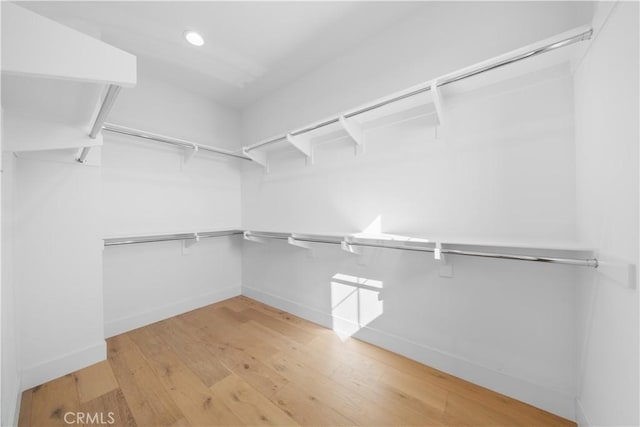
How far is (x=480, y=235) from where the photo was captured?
137 centimetres

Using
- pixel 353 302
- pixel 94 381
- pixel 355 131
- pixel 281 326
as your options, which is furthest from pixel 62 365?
pixel 355 131

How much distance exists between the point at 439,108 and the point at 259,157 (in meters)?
1.77

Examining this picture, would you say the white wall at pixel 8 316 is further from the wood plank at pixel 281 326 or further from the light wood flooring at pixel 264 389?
the wood plank at pixel 281 326

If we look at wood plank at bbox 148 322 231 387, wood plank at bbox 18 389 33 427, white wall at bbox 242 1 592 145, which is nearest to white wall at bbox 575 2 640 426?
white wall at bbox 242 1 592 145

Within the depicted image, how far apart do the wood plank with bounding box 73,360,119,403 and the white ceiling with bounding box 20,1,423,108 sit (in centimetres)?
232

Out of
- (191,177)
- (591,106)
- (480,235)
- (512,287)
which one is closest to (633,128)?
(591,106)

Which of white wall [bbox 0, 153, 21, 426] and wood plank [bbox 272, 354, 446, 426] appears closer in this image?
white wall [bbox 0, 153, 21, 426]

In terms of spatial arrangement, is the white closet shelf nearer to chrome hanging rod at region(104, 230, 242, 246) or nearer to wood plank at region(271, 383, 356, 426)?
chrome hanging rod at region(104, 230, 242, 246)

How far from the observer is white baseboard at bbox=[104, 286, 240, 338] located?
6.64 ft

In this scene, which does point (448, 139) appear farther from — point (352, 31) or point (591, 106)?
point (352, 31)

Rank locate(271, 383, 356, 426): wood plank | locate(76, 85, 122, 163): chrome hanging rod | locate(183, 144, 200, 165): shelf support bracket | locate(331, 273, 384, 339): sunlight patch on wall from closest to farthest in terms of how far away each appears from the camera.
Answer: locate(76, 85, 122, 163): chrome hanging rod → locate(271, 383, 356, 426): wood plank → locate(331, 273, 384, 339): sunlight patch on wall → locate(183, 144, 200, 165): shelf support bracket

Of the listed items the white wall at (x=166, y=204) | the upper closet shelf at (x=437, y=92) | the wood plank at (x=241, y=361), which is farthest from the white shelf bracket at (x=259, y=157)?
the wood plank at (x=241, y=361)

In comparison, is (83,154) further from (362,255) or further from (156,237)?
(362,255)

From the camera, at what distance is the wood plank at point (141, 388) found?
48.1 inches
